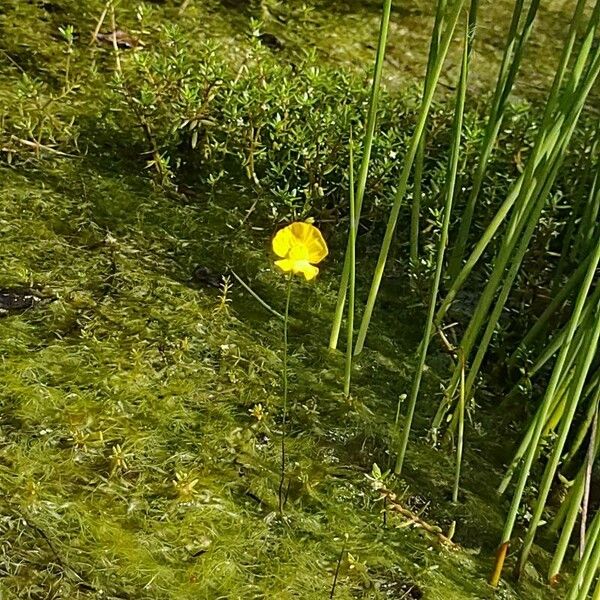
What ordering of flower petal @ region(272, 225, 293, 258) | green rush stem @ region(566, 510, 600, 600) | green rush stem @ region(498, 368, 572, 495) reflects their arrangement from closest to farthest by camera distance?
green rush stem @ region(566, 510, 600, 600), green rush stem @ region(498, 368, 572, 495), flower petal @ region(272, 225, 293, 258)

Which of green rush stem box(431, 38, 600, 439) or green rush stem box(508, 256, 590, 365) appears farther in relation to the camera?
green rush stem box(508, 256, 590, 365)

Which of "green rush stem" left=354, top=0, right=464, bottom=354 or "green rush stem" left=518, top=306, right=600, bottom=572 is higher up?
"green rush stem" left=354, top=0, right=464, bottom=354

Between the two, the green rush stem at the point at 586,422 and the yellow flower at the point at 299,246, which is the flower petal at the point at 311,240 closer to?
the yellow flower at the point at 299,246

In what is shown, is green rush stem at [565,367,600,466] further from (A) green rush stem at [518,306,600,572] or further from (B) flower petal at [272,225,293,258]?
(B) flower petal at [272,225,293,258]

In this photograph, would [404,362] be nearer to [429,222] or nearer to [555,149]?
[429,222]

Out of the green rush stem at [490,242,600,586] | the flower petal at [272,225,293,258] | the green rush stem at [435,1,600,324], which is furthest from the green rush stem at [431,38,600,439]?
the flower petal at [272,225,293,258]

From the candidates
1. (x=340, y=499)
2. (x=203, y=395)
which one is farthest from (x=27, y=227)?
(x=340, y=499)

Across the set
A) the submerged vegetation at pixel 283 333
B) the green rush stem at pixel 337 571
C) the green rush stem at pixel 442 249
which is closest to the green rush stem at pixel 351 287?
the submerged vegetation at pixel 283 333
